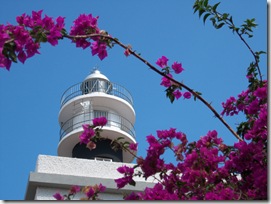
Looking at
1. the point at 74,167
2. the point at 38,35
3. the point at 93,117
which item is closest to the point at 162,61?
the point at 38,35

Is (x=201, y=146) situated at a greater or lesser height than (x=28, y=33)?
lesser

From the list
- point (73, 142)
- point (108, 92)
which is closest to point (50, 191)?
point (73, 142)

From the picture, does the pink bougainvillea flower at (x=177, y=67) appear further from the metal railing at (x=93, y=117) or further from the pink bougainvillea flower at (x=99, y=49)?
the metal railing at (x=93, y=117)

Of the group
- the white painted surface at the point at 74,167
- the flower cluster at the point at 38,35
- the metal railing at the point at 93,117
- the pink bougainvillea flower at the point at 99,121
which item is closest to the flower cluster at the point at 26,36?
the flower cluster at the point at 38,35

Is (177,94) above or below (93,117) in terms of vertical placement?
below

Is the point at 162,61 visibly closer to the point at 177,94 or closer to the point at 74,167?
the point at 177,94

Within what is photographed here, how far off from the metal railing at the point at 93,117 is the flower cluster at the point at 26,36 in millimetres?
10458

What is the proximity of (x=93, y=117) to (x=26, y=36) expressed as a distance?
36.2 ft

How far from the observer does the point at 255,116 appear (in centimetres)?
345

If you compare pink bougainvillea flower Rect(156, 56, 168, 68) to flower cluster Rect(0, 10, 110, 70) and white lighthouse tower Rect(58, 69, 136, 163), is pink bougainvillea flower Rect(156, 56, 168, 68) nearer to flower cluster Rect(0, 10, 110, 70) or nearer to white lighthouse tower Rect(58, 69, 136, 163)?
flower cluster Rect(0, 10, 110, 70)

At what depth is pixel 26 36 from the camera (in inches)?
105

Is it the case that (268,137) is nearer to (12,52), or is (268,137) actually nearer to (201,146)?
(201,146)

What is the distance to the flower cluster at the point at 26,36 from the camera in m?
2.56

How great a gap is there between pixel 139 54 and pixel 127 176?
2.50 ft
